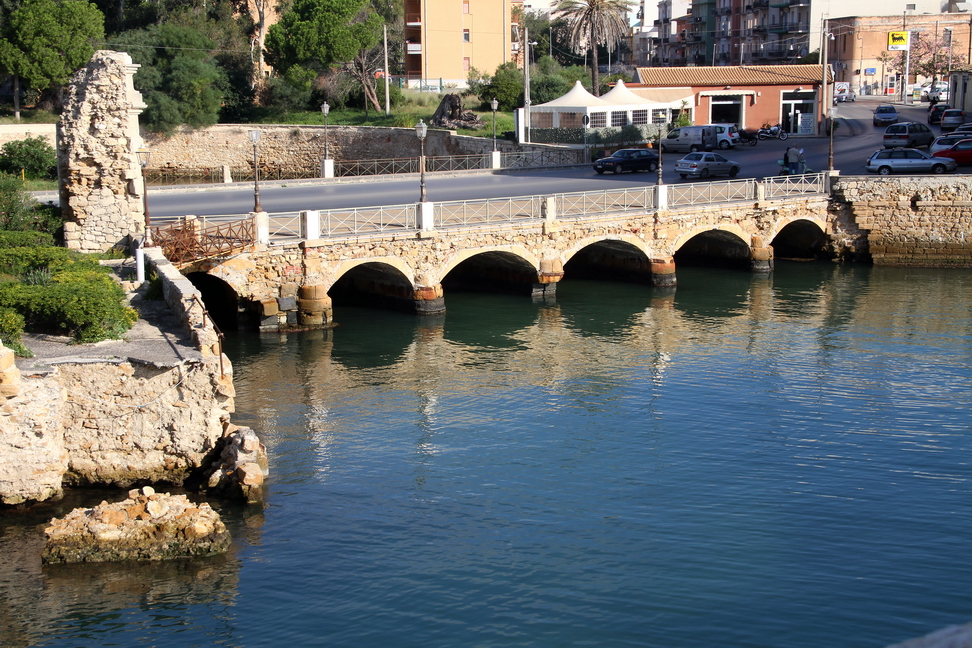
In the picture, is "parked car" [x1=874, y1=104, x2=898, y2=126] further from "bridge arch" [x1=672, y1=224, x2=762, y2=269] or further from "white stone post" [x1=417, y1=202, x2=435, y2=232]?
"white stone post" [x1=417, y1=202, x2=435, y2=232]

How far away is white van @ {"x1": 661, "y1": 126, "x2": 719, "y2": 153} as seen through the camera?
57406mm

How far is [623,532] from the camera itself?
56.0ft

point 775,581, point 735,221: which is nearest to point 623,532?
point 775,581

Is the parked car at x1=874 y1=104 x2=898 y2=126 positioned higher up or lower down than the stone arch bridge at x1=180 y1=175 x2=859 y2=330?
higher up

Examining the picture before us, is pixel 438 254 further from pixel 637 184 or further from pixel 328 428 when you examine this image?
pixel 637 184

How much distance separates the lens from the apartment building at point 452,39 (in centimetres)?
8100

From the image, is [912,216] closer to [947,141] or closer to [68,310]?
[947,141]

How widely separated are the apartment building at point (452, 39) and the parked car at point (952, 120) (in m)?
37.3

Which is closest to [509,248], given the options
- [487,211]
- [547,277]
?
[487,211]

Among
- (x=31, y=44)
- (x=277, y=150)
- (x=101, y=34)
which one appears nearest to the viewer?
(x=31, y=44)

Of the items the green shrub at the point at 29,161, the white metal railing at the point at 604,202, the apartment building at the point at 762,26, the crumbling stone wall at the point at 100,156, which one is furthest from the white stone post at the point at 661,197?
the apartment building at the point at 762,26

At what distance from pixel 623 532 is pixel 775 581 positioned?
9.08 feet

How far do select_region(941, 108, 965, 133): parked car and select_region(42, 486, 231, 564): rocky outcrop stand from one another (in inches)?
2191

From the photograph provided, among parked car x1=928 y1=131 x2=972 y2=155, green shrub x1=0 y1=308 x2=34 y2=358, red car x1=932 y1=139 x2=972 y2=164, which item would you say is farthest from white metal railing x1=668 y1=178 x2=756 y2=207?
green shrub x1=0 y1=308 x2=34 y2=358
